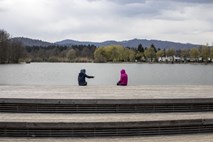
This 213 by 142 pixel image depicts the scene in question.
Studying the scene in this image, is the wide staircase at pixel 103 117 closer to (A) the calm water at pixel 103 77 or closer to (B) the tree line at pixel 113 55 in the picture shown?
(A) the calm water at pixel 103 77

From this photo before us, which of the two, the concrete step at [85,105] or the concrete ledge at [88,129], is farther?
the concrete step at [85,105]

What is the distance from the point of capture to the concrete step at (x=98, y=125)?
27.1 ft

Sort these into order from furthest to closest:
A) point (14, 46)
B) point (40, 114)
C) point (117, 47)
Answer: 1. point (117, 47)
2. point (14, 46)
3. point (40, 114)

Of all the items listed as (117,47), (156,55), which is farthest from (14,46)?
(156,55)

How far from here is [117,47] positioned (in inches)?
6319

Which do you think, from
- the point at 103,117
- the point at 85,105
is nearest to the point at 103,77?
the point at 85,105

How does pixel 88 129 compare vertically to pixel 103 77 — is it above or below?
above

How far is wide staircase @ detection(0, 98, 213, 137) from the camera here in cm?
831

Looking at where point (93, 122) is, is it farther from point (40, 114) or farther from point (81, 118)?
point (40, 114)

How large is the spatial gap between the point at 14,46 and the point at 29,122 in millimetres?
122445

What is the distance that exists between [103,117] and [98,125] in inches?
21.7

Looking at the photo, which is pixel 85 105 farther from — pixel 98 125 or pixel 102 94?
pixel 102 94

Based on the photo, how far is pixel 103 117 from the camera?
8.84 m

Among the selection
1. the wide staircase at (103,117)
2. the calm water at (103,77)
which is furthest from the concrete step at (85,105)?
the calm water at (103,77)
